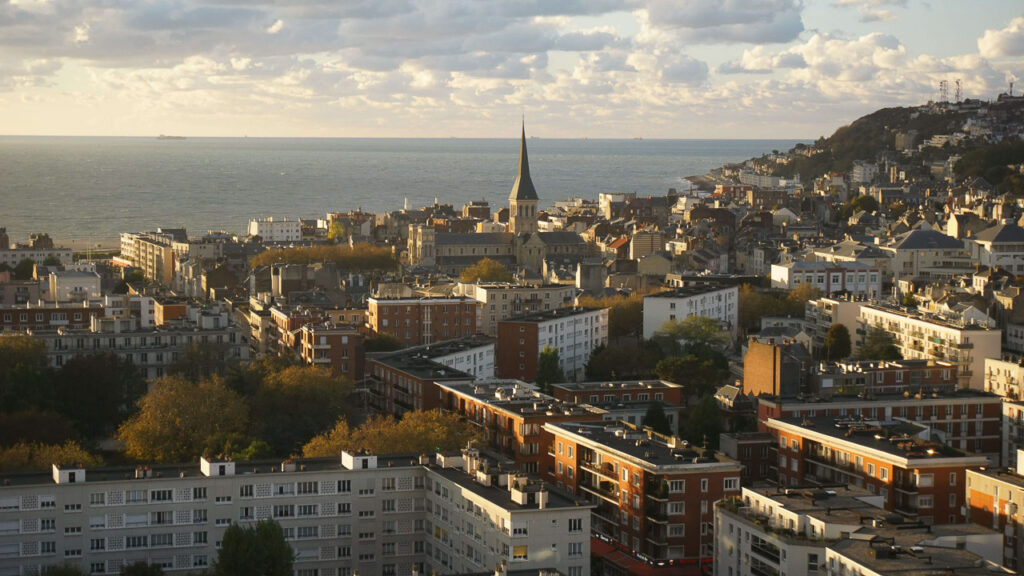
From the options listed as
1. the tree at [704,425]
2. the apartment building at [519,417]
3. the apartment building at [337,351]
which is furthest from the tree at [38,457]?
the tree at [704,425]

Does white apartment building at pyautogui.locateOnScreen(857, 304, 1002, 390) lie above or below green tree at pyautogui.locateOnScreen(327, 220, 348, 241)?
below

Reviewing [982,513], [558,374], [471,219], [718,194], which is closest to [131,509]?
[982,513]

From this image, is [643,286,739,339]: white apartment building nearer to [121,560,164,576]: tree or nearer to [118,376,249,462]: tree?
[118,376,249,462]: tree

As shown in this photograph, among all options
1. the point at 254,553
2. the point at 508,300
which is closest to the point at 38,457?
the point at 254,553

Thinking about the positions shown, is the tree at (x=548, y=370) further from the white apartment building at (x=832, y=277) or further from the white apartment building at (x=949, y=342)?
the white apartment building at (x=832, y=277)

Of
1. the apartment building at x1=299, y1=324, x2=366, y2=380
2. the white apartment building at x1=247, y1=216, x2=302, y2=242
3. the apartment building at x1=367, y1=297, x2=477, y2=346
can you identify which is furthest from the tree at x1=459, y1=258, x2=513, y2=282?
the white apartment building at x1=247, y1=216, x2=302, y2=242

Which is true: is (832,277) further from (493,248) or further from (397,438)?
(397,438)
